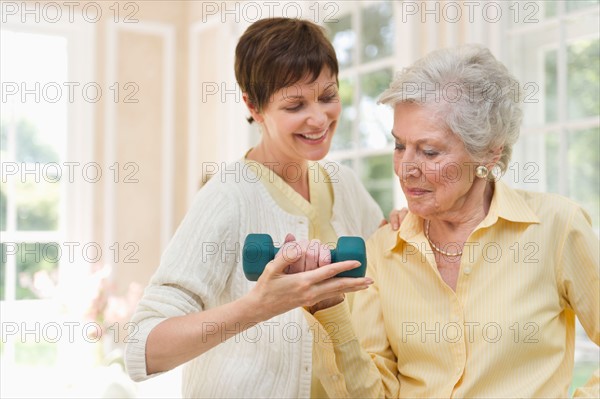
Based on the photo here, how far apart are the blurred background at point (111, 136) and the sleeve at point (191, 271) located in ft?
7.43

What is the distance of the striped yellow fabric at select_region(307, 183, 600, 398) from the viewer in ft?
5.67

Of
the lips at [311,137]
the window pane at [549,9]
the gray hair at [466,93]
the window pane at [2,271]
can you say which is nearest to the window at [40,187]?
the window pane at [2,271]

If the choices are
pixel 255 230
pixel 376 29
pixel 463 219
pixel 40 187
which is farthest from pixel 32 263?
pixel 463 219

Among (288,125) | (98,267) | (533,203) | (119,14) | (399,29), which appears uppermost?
(119,14)

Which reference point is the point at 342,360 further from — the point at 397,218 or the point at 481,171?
the point at 481,171

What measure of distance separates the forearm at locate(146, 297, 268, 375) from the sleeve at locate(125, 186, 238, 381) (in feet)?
0.09

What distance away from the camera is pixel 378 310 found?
1.88 meters

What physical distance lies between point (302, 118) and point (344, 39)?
2600mm

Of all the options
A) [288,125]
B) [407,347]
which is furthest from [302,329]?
[288,125]

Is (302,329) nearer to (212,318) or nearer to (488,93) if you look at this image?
(212,318)

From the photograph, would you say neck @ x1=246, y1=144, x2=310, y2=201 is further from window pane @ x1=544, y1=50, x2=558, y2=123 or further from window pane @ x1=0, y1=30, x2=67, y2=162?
window pane @ x1=0, y1=30, x2=67, y2=162

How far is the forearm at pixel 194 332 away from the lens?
1.52 metres

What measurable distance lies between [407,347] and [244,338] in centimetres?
40

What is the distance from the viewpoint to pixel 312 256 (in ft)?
4.75
